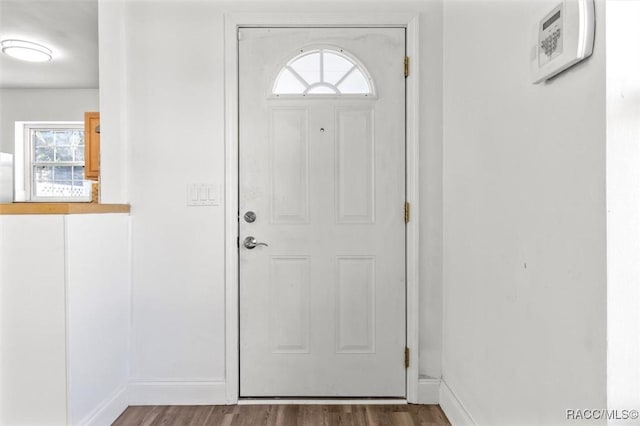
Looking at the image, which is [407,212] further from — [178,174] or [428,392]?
[178,174]

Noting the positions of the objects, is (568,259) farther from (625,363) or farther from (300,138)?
(300,138)

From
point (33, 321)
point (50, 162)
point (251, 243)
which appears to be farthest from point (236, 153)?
point (50, 162)

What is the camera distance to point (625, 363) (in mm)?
888

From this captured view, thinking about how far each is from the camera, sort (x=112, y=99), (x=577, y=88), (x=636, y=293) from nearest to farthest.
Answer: (x=636, y=293), (x=577, y=88), (x=112, y=99)

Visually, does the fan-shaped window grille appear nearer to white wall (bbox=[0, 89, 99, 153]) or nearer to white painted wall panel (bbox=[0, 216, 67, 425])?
white painted wall panel (bbox=[0, 216, 67, 425])

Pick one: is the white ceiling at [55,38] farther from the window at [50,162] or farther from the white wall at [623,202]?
the white wall at [623,202]

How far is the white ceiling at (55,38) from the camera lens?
2.85 m

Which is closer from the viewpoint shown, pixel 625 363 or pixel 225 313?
pixel 625 363

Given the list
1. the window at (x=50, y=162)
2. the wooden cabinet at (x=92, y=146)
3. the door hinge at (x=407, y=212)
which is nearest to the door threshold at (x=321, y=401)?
the door hinge at (x=407, y=212)

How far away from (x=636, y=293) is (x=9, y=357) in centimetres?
207

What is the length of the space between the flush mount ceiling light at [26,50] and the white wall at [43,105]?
123 cm

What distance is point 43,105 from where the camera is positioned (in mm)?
4871

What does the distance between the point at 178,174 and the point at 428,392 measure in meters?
1.74

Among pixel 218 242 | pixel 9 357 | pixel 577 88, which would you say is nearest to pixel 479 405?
pixel 577 88
